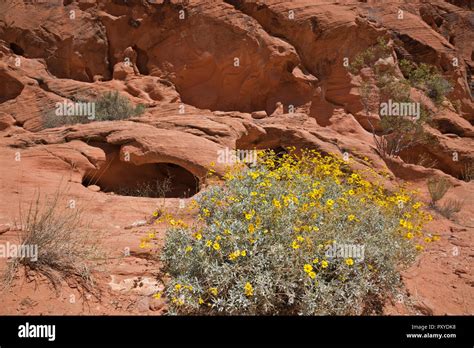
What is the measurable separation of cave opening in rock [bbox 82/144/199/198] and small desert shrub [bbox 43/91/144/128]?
8.89ft

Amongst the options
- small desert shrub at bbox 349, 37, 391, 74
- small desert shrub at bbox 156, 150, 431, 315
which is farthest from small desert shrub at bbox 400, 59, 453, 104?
small desert shrub at bbox 156, 150, 431, 315

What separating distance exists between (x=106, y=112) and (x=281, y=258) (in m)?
8.29

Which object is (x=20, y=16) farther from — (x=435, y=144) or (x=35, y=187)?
(x=435, y=144)

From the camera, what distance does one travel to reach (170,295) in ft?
9.43

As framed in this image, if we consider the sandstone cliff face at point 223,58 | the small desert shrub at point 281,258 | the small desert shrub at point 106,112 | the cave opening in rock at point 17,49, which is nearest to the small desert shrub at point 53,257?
the small desert shrub at point 281,258

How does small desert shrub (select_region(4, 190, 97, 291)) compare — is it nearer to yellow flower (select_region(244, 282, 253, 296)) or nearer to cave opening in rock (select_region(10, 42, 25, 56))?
yellow flower (select_region(244, 282, 253, 296))

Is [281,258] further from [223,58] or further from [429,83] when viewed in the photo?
[429,83]

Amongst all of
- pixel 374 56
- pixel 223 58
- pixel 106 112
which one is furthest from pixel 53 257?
pixel 374 56

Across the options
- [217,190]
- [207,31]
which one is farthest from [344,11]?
[217,190]

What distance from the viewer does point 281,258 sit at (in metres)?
2.82

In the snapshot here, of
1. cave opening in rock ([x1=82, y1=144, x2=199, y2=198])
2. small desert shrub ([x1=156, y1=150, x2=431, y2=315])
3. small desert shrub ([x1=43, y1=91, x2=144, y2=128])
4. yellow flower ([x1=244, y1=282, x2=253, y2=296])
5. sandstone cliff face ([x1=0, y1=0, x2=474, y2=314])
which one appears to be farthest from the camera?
sandstone cliff face ([x1=0, y1=0, x2=474, y2=314])

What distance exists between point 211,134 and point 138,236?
370cm

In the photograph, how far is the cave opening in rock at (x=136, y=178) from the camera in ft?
22.6

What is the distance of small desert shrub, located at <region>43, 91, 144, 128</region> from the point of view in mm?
9398
